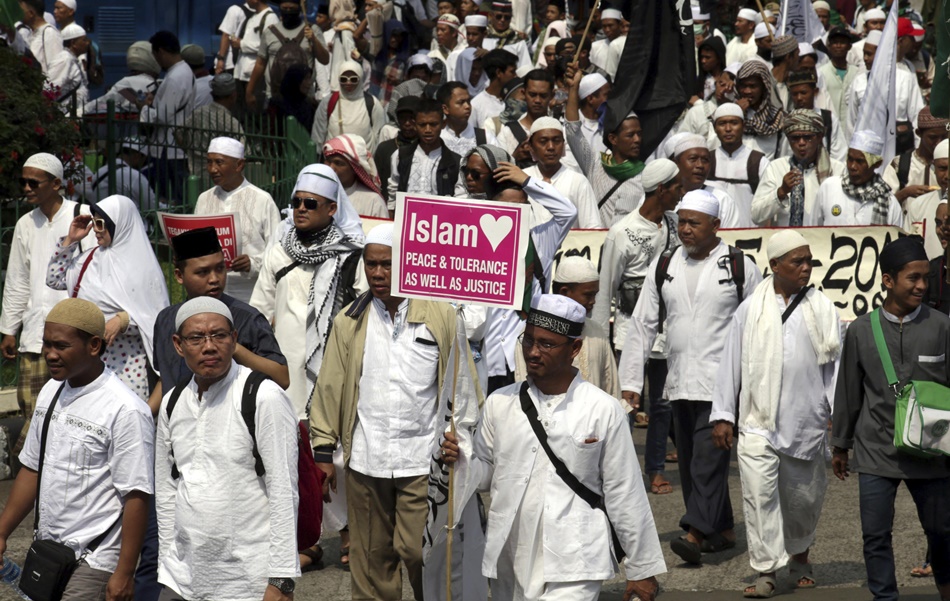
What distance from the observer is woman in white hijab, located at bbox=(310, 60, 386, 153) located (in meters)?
14.6

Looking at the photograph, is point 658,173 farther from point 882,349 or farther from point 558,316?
point 558,316

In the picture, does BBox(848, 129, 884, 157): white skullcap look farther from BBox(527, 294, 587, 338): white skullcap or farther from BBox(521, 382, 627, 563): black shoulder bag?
BBox(521, 382, 627, 563): black shoulder bag

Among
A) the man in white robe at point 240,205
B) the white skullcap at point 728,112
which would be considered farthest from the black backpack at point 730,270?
the white skullcap at point 728,112

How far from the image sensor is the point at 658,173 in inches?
380

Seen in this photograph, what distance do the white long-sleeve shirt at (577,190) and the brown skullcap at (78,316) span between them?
15.8 ft

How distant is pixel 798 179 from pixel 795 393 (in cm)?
324

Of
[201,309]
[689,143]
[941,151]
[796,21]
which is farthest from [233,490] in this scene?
[796,21]

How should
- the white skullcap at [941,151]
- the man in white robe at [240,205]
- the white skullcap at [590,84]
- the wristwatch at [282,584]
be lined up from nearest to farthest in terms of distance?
1. the wristwatch at [282,584]
2. the man in white robe at [240,205]
3. the white skullcap at [941,151]
4. the white skullcap at [590,84]

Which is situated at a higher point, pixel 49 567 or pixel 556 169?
pixel 556 169

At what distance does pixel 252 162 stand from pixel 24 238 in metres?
4.09

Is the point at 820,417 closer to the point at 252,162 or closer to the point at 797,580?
the point at 797,580

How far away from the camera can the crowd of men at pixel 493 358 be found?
5.89 metres

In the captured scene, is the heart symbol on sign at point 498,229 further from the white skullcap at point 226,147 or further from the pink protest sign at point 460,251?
the white skullcap at point 226,147

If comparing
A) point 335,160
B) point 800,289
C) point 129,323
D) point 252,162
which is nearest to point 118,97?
point 252,162
